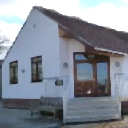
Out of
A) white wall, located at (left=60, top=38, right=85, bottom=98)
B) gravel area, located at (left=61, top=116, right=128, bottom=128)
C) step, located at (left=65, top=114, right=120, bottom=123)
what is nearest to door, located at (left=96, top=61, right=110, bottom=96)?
white wall, located at (left=60, top=38, right=85, bottom=98)

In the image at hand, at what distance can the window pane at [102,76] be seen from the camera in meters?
14.5

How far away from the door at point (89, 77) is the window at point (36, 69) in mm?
2549

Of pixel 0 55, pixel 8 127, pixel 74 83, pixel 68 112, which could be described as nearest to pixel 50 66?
pixel 74 83

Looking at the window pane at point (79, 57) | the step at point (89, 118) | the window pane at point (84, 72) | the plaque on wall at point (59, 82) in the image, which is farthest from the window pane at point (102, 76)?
the step at point (89, 118)

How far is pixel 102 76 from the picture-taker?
1452 centimetres

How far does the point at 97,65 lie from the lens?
571 inches

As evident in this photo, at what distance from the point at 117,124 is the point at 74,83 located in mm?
4295

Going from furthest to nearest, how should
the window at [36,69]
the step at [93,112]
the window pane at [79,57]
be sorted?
the window at [36,69], the window pane at [79,57], the step at [93,112]

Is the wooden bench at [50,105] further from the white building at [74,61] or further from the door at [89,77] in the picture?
the door at [89,77]

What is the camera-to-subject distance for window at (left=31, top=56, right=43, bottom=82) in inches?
625

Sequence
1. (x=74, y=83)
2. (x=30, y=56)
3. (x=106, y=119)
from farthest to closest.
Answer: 1. (x=30, y=56)
2. (x=74, y=83)
3. (x=106, y=119)

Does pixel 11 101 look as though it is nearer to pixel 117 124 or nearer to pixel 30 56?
pixel 30 56

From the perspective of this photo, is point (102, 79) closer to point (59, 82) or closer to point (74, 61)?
point (74, 61)

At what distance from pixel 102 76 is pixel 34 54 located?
449cm
